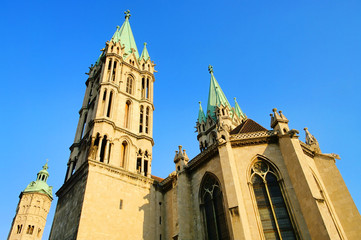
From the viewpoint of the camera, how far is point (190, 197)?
1923 centimetres

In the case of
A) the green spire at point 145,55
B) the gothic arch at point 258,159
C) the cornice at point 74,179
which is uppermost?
the green spire at point 145,55

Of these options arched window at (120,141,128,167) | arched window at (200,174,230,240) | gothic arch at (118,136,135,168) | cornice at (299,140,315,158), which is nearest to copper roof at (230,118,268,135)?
cornice at (299,140,315,158)

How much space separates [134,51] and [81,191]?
18517mm

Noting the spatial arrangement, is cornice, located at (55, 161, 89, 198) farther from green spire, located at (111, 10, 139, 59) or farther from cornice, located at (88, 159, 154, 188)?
green spire, located at (111, 10, 139, 59)

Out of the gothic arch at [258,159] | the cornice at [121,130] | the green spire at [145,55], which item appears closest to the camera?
the gothic arch at [258,159]

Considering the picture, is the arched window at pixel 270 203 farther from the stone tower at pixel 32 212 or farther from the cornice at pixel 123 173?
the stone tower at pixel 32 212

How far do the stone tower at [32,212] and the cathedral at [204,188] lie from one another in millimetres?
28325

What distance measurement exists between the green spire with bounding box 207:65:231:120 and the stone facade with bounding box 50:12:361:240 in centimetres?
1357

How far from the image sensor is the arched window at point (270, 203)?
48.9 ft

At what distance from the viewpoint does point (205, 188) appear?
739 inches

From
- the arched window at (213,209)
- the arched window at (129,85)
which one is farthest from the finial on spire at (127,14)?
the arched window at (213,209)

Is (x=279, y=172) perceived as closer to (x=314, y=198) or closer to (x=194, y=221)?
(x=314, y=198)

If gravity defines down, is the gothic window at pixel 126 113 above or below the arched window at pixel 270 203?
above

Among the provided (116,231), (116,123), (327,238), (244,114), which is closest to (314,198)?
(327,238)
